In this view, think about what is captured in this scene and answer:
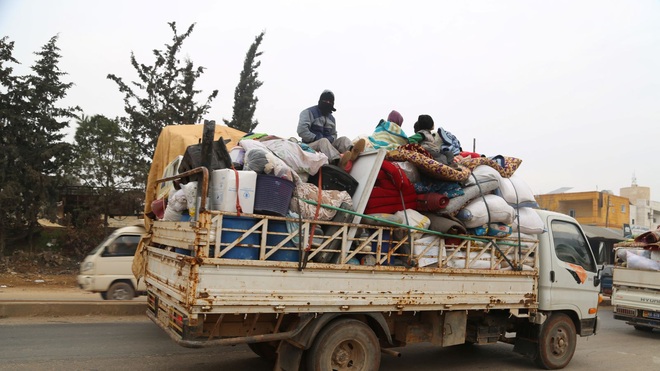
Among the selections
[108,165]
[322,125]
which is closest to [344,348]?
[322,125]

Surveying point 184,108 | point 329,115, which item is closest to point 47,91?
point 184,108

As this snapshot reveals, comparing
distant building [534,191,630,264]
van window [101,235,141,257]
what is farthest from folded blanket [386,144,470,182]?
distant building [534,191,630,264]

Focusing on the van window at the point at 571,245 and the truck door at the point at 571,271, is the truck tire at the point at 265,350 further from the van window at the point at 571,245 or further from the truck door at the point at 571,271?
the van window at the point at 571,245

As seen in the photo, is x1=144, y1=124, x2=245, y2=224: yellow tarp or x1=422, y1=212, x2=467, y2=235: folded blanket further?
x1=144, y1=124, x2=245, y2=224: yellow tarp

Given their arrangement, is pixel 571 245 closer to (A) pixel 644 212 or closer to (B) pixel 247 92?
(B) pixel 247 92

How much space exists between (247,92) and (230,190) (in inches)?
765

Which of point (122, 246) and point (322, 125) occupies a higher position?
point (322, 125)

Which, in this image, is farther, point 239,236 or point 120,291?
point 120,291

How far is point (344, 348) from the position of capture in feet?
15.1

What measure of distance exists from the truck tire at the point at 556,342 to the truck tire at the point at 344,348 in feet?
8.46

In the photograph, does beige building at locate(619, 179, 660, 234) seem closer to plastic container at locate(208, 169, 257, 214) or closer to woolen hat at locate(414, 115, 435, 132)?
woolen hat at locate(414, 115, 435, 132)

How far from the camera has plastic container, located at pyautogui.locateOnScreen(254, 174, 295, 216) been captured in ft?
13.8

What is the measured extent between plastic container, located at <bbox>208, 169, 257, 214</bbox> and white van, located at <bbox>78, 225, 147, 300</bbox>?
695cm

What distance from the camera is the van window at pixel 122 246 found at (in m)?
10.4
